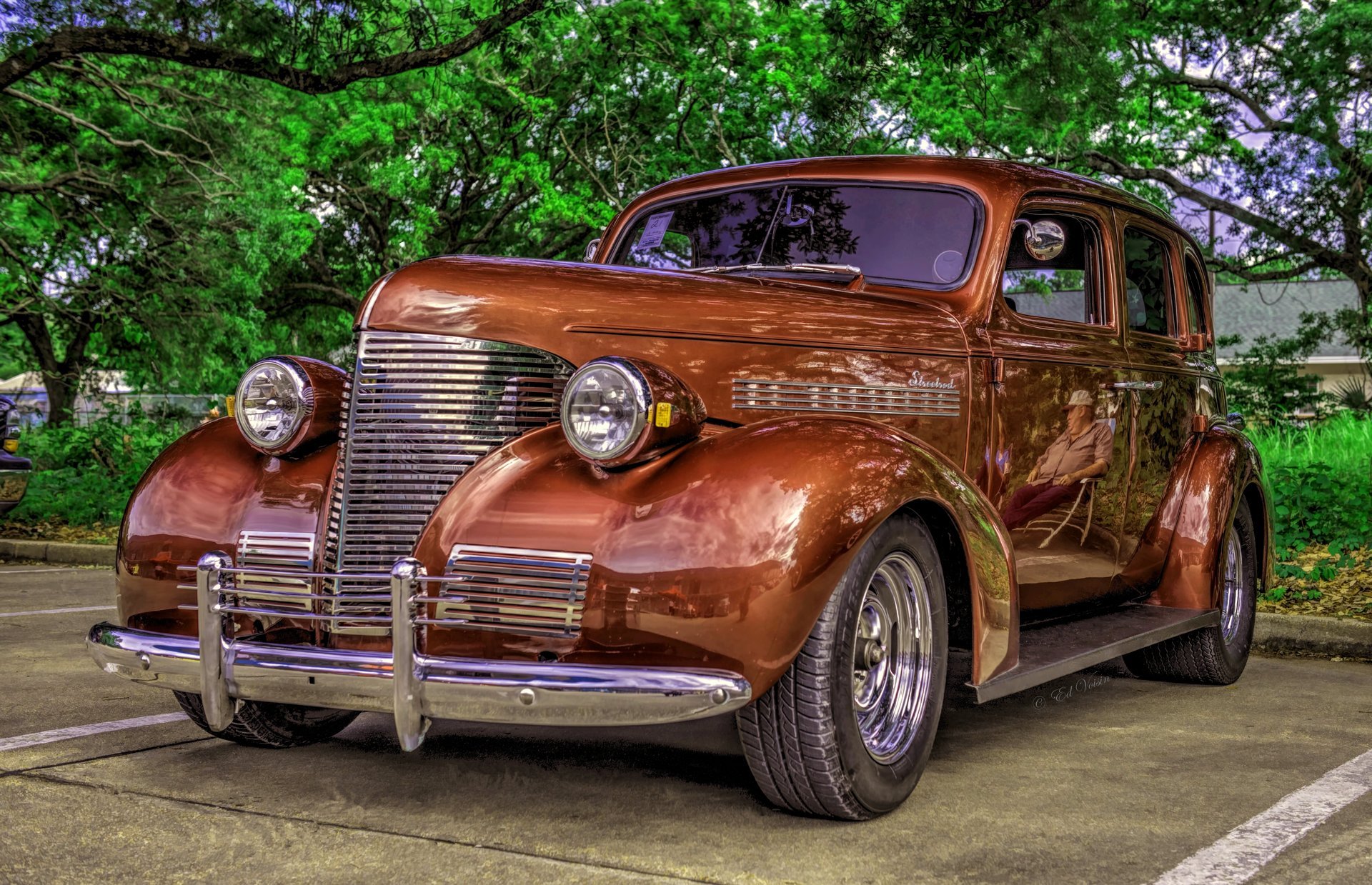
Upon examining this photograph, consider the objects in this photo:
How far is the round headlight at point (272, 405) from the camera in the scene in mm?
3898

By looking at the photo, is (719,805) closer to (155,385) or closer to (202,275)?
(202,275)

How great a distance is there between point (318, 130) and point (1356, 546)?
56.5 ft

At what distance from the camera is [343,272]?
26.4 m

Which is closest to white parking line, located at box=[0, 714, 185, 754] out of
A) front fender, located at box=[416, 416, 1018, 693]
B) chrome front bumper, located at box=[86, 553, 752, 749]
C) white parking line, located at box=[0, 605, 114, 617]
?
chrome front bumper, located at box=[86, 553, 752, 749]

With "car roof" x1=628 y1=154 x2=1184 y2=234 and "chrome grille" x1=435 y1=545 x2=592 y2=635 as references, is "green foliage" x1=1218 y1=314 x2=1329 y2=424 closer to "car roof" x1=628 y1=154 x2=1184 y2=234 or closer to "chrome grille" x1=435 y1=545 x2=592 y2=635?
"car roof" x1=628 y1=154 x2=1184 y2=234

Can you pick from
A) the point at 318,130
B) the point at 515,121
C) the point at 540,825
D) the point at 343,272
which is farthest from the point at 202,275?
the point at 540,825

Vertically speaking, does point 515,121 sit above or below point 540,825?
above

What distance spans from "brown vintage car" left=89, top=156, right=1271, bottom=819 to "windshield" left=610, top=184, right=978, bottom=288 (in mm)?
11

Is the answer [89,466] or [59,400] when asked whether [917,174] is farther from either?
[59,400]

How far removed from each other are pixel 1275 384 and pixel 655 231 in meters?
12.6

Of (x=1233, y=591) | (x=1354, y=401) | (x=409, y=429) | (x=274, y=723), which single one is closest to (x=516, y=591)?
(x=409, y=429)

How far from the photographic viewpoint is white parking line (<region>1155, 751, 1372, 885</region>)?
3.07 metres

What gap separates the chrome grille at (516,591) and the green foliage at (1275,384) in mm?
13549

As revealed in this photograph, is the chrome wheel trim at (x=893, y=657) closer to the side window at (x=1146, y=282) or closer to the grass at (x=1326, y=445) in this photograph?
the side window at (x=1146, y=282)
